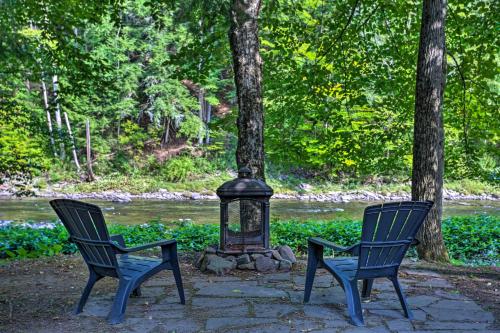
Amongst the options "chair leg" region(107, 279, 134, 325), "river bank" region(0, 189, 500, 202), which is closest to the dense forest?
"chair leg" region(107, 279, 134, 325)

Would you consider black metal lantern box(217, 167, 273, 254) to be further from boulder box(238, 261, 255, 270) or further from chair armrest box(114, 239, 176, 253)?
chair armrest box(114, 239, 176, 253)

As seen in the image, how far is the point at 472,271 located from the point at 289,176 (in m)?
17.8

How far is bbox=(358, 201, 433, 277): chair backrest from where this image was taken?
2.79m

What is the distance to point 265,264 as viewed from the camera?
4387 millimetres

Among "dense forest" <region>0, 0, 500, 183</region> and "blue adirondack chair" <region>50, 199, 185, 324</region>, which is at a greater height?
"dense forest" <region>0, 0, 500, 183</region>

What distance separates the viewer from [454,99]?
741cm

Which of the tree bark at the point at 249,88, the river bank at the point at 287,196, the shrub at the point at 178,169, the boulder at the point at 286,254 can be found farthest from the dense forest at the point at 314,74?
the shrub at the point at 178,169

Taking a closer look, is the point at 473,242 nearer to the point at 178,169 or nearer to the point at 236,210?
the point at 236,210

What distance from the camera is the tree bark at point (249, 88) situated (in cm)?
518

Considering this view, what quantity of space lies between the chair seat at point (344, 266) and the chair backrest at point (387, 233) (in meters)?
0.11

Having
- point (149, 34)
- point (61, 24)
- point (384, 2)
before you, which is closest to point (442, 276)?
point (384, 2)

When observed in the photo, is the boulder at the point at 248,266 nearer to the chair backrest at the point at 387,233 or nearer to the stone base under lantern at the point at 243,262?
the stone base under lantern at the point at 243,262

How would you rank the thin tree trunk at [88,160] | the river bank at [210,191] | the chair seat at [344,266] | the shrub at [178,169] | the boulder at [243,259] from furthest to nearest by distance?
the shrub at [178,169] → the thin tree trunk at [88,160] → the river bank at [210,191] → the boulder at [243,259] → the chair seat at [344,266]

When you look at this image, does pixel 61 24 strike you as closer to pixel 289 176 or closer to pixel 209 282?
pixel 209 282
